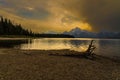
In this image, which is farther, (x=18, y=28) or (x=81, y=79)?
(x=18, y=28)

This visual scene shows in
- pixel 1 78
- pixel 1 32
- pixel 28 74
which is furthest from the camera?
pixel 1 32

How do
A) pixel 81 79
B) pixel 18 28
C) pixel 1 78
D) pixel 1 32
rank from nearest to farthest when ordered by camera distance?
pixel 1 78 < pixel 81 79 < pixel 1 32 < pixel 18 28

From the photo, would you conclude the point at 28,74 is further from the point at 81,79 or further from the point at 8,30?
the point at 8,30

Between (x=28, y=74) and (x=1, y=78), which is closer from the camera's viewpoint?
(x=1, y=78)

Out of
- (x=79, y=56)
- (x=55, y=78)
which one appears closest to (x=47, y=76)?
(x=55, y=78)

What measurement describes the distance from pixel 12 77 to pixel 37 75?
92.2 inches

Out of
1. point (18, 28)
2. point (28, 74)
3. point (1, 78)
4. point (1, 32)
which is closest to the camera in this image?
point (1, 78)

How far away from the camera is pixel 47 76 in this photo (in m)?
16.4

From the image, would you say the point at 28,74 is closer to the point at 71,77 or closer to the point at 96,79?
the point at 71,77

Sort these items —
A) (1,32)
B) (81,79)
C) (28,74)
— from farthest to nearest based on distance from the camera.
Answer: (1,32) → (28,74) → (81,79)

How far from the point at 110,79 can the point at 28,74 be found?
7849mm

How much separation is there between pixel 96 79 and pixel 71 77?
2340 millimetres

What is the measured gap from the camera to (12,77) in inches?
612

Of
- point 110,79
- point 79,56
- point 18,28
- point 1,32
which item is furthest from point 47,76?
point 18,28
